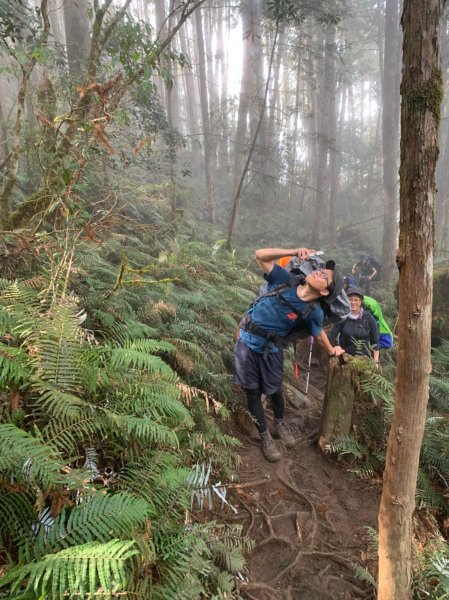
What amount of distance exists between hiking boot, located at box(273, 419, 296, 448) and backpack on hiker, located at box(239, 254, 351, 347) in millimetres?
1152

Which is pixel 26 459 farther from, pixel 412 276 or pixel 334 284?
pixel 334 284

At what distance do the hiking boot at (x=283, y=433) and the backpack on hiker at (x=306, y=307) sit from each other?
1.15 m

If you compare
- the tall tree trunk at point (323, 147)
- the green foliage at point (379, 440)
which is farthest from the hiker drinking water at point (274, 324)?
the tall tree trunk at point (323, 147)

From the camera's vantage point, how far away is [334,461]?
4211 millimetres

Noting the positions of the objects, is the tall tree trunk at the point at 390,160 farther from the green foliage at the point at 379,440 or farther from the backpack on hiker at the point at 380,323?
the green foliage at the point at 379,440

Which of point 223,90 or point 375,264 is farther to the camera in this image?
point 223,90

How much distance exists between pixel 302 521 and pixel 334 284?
2242 millimetres

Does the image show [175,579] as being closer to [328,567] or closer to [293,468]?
[328,567]

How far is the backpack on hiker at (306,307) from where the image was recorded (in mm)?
3672

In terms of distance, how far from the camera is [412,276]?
2.02 m

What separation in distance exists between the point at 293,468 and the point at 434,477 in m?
1.41

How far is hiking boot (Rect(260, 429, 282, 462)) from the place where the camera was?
4170mm

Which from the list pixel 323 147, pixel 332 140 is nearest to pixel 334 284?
pixel 332 140

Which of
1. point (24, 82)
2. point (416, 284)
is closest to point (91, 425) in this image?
point (416, 284)
